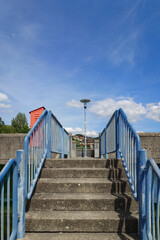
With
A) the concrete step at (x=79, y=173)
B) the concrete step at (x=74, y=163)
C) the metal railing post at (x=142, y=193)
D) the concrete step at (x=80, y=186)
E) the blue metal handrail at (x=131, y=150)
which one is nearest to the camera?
the metal railing post at (x=142, y=193)

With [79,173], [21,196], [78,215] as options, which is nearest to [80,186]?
[79,173]

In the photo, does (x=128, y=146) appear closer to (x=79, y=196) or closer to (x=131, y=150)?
(x=131, y=150)

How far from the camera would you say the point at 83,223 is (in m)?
2.52

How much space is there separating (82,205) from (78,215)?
224 millimetres

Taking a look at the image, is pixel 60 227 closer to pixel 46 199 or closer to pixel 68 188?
pixel 46 199

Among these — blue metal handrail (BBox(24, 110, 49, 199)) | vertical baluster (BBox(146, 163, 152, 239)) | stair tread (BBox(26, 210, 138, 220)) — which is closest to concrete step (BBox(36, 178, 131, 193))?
blue metal handrail (BBox(24, 110, 49, 199))

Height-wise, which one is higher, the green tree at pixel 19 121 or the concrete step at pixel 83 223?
the green tree at pixel 19 121

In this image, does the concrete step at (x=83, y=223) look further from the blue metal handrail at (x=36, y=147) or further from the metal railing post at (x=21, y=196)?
the blue metal handrail at (x=36, y=147)

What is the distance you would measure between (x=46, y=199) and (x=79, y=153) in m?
14.8

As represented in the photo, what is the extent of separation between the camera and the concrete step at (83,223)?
8.16ft

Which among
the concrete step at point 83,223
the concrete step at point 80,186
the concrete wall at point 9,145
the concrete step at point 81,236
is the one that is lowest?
the concrete step at point 81,236

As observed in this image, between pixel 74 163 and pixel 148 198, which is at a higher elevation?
pixel 74 163

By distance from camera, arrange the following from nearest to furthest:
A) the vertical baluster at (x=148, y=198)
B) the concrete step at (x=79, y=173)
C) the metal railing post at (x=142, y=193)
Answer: the vertical baluster at (x=148, y=198), the metal railing post at (x=142, y=193), the concrete step at (x=79, y=173)

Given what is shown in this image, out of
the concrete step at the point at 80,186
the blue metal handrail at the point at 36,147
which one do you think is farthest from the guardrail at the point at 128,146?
the blue metal handrail at the point at 36,147
